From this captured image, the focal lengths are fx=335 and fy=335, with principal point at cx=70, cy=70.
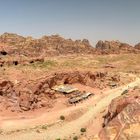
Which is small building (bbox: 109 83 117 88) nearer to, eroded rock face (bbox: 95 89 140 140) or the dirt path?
the dirt path

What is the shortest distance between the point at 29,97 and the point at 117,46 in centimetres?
11794

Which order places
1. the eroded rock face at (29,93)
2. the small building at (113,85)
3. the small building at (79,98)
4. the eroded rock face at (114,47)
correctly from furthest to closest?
the eroded rock face at (114,47), the small building at (113,85), the small building at (79,98), the eroded rock face at (29,93)

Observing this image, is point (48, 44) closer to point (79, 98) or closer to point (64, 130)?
point (79, 98)

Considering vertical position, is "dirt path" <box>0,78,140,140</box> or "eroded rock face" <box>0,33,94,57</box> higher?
"eroded rock face" <box>0,33,94,57</box>

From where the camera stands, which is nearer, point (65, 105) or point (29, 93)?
point (29, 93)

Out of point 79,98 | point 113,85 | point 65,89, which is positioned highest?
point 65,89

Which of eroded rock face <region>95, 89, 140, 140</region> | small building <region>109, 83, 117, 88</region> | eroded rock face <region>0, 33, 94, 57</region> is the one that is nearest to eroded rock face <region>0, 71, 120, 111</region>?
small building <region>109, 83, 117, 88</region>

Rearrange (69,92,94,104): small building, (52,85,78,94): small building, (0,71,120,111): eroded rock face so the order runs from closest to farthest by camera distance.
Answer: (0,71,120,111): eroded rock face → (69,92,94,104): small building → (52,85,78,94): small building

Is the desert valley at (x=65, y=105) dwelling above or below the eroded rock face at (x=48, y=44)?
Answer: below

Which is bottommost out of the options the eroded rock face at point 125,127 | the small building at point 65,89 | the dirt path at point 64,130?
the dirt path at point 64,130

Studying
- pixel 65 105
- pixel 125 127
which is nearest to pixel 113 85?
pixel 65 105

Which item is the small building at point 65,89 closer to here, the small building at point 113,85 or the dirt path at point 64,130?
the dirt path at point 64,130

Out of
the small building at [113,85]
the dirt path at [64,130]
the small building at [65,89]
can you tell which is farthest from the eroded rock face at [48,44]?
the dirt path at [64,130]

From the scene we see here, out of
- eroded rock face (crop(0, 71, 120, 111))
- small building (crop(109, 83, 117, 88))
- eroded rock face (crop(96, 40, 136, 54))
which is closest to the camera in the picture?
eroded rock face (crop(0, 71, 120, 111))
